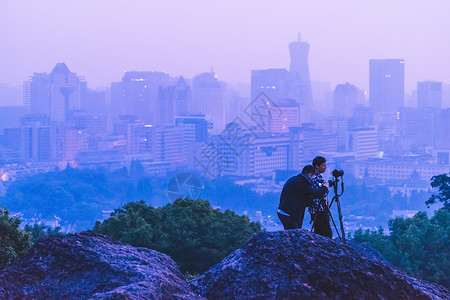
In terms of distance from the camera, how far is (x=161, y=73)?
76438mm

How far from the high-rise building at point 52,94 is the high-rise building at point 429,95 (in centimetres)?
3557

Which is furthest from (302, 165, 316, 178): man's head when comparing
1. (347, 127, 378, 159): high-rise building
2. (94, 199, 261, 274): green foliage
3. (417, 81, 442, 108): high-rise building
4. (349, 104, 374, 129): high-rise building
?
(417, 81, 442, 108): high-rise building

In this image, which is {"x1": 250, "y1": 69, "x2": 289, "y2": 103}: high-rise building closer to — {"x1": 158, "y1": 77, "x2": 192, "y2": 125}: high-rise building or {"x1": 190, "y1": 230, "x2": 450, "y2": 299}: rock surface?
{"x1": 158, "y1": 77, "x2": 192, "y2": 125}: high-rise building

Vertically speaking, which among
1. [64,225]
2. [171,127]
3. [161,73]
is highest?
[161,73]

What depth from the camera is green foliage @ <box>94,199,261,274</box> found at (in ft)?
24.0

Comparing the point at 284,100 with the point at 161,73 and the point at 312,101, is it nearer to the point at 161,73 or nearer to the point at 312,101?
the point at 312,101

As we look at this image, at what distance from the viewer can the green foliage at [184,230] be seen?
7.33m

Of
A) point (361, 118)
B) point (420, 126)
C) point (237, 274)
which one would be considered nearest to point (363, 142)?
point (361, 118)

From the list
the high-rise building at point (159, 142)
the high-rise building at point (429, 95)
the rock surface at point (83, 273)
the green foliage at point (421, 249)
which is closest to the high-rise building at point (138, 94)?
the high-rise building at point (159, 142)

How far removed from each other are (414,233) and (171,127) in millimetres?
54074

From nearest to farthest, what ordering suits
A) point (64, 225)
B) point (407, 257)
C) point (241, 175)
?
point (407, 257), point (64, 225), point (241, 175)

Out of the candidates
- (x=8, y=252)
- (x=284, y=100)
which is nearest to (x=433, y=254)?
(x=8, y=252)

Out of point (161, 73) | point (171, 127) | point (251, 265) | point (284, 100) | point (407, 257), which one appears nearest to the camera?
point (251, 265)

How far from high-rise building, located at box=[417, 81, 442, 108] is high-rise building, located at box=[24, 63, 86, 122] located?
117 ft
